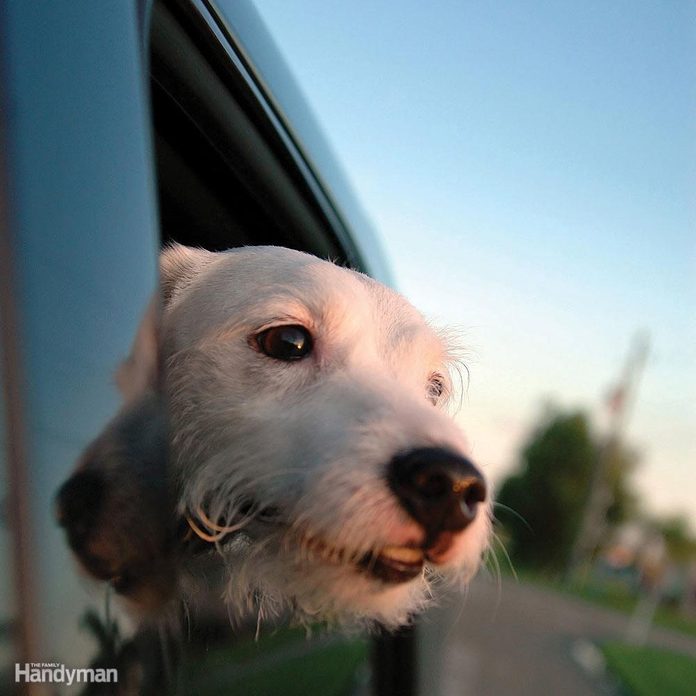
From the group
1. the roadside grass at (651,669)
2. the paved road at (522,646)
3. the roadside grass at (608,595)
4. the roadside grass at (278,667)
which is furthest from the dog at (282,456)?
the roadside grass at (608,595)

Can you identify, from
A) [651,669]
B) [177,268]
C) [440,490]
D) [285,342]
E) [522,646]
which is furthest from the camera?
[522,646]

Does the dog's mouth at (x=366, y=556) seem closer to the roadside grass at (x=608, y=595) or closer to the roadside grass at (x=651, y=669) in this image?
the roadside grass at (x=651, y=669)

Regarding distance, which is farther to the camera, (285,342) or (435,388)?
(435,388)

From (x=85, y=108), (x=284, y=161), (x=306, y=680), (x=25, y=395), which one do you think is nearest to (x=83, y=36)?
(x=85, y=108)

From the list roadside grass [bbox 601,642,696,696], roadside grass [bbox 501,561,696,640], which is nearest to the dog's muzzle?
roadside grass [bbox 601,642,696,696]

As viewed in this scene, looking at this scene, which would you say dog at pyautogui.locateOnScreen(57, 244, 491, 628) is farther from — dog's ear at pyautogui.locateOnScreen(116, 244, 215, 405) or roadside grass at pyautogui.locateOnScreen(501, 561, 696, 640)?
roadside grass at pyautogui.locateOnScreen(501, 561, 696, 640)

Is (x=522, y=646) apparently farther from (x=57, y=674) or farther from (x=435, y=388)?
(x=57, y=674)

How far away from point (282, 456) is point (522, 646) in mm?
20469

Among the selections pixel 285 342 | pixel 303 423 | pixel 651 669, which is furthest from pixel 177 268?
pixel 651 669

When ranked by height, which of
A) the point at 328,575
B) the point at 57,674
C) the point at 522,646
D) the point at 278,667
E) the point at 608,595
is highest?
the point at 57,674

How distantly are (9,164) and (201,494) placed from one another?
2.31ft

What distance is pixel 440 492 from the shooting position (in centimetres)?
130

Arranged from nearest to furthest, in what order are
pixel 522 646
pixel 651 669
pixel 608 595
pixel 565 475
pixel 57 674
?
pixel 57 674
pixel 651 669
pixel 522 646
pixel 608 595
pixel 565 475

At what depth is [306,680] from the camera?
8.31ft
